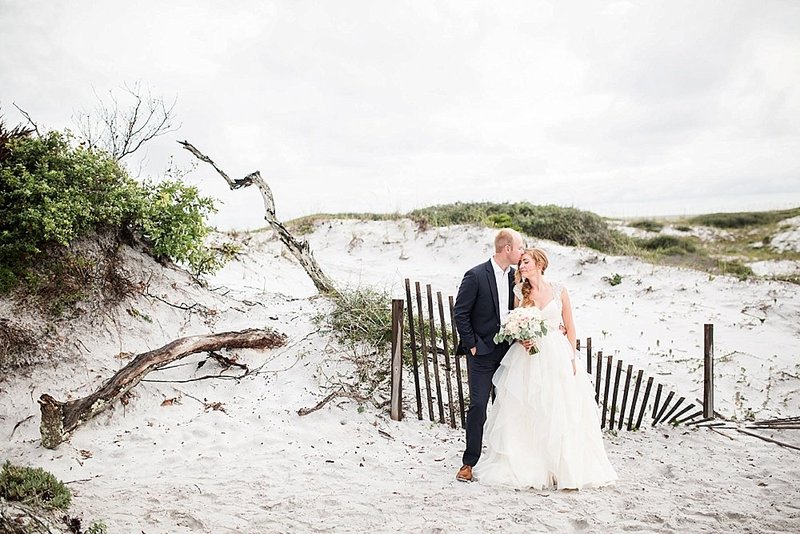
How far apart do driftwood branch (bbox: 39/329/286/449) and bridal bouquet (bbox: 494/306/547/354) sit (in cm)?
414

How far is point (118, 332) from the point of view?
26.7 ft

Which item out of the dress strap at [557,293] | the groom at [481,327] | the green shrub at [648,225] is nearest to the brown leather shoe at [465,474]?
the groom at [481,327]

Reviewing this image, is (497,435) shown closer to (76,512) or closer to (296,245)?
(76,512)

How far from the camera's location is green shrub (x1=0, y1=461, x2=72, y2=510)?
4480mm

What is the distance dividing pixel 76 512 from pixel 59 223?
475 cm

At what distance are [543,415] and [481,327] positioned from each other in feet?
3.32

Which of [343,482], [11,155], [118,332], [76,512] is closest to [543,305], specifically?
[343,482]

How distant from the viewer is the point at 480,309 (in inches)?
226

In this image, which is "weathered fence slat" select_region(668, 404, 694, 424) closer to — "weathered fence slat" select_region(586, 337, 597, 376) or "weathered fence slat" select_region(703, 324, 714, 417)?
"weathered fence slat" select_region(703, 324, 714, 417)

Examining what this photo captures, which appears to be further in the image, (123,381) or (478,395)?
(123,381)

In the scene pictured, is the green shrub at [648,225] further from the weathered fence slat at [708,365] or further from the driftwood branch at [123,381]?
the driftwood branch at [123,381]

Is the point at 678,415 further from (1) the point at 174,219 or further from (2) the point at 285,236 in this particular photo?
(1) the point at 174,219

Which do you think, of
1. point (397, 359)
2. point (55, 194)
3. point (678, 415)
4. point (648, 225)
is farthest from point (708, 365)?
point (648, 225)

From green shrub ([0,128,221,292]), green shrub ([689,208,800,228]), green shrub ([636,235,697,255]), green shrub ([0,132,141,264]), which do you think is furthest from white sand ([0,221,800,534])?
green shrub ([689,208,800,228])
